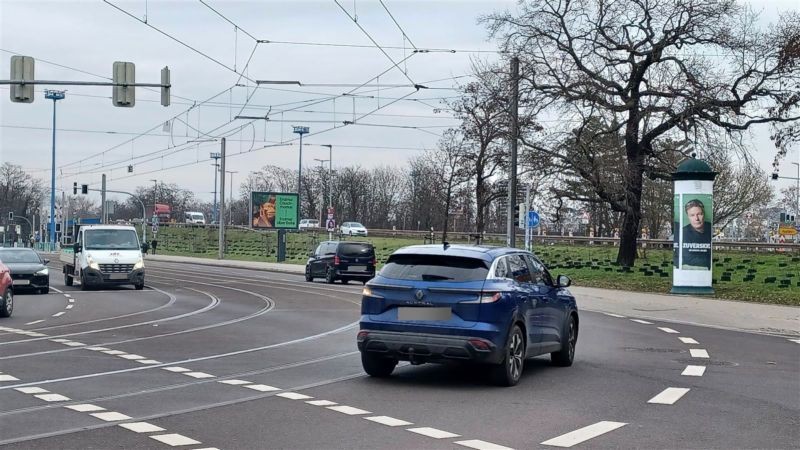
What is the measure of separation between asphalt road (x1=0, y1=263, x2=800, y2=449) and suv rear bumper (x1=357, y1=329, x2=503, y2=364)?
1.18ft

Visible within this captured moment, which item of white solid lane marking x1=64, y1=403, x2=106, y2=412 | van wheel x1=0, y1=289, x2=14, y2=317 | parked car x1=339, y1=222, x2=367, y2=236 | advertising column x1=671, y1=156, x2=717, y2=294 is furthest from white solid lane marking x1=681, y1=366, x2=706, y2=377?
parked car x1=339, y1=222, x2=367, y2=236

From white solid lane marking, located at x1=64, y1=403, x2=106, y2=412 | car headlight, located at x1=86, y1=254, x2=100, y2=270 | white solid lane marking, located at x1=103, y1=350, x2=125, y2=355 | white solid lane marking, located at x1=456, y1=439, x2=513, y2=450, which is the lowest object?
white solid lane marking, located at x1=103, y1=350, x2=125, y2=355

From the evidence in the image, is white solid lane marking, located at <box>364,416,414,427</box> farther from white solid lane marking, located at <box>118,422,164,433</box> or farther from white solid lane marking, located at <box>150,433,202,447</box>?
white solid lane marking, located at <box>118,422,164,433</box>

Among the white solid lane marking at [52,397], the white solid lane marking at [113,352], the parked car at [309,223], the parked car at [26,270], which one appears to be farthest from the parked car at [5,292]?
the parked car at [309,223]

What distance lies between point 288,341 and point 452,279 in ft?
19.0

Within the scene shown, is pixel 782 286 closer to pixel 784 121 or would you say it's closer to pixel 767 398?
pixel 784 121

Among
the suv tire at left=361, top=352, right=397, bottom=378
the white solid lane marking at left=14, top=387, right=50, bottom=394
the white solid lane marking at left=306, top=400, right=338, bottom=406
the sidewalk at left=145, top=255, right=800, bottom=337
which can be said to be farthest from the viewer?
the sidewalk at left=145, top=255, right=800, bottom=337

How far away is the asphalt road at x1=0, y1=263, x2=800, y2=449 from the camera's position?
8086 mm

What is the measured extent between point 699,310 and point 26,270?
1853 cm

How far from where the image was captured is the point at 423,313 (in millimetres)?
10922

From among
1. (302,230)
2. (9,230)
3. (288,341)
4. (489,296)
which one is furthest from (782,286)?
(9,230)

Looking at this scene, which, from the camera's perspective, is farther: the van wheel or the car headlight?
the car headlight

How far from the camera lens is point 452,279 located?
11039 millimetres

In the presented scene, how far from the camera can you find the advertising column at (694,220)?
30281 mm
